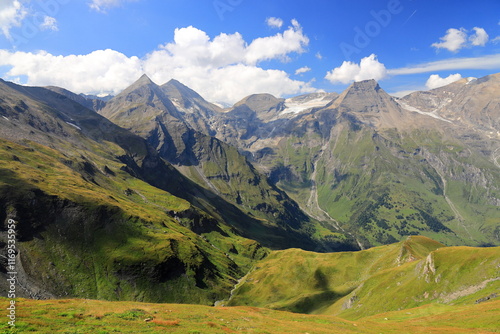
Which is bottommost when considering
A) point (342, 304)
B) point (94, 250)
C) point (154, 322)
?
point (342, 304)

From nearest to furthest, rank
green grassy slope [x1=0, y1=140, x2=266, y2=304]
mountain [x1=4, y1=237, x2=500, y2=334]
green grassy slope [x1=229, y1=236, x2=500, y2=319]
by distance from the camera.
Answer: mountain [x1=4, y1=237, x2=500, y2=334], green grassy slope [x1=229, y1=236, x2=500, y2=319], green grassy slope [x1=0, y1=140, x2=266, y2=304]

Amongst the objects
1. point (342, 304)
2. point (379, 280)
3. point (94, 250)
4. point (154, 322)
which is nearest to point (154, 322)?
point (154, 322)

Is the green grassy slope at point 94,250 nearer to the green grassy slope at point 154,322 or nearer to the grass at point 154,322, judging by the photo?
the grass at point 154,322

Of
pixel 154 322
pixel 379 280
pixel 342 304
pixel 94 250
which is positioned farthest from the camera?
pixel 94 250

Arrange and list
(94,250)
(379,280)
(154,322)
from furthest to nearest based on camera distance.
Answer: (94,250) → (379,280) → (154,322)

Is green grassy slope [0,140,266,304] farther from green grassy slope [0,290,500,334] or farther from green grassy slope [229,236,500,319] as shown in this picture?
green grassy slope [0,290,500,334]

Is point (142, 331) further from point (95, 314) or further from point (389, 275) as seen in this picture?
point (389, 275)

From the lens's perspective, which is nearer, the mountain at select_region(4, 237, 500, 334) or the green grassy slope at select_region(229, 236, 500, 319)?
the mountain at select_region(4, 237, 500, 334)

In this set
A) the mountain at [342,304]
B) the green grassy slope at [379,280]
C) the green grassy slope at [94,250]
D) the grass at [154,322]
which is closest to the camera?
the grass at [154,322]

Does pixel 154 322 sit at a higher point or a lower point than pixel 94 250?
higher

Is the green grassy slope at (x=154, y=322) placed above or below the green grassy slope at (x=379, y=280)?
above

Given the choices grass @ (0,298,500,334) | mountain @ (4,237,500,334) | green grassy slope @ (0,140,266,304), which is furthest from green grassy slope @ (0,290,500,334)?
green grassy slope @ (0,140,266,304)

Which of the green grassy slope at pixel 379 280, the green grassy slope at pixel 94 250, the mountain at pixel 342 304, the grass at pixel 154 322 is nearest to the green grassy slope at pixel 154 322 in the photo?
the grass at pixel 154 322

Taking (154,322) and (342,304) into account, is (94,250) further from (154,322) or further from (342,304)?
(154,322)
